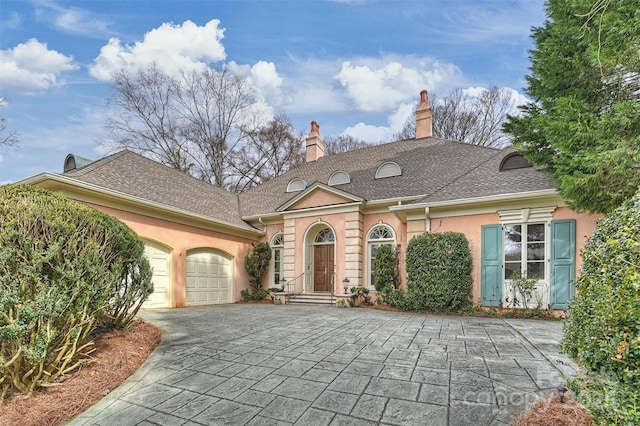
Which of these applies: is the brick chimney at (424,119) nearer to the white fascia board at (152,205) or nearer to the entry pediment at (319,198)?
the entry pediment at (319,198)

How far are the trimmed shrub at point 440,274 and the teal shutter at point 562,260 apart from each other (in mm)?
1881

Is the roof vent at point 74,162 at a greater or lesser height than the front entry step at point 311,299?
greater

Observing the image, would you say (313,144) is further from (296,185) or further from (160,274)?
(160,274)

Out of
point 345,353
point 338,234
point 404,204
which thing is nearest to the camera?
point 345,353

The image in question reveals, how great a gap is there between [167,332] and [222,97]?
18.0 metres

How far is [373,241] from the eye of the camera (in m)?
10.3

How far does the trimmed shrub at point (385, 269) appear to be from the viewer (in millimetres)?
9273

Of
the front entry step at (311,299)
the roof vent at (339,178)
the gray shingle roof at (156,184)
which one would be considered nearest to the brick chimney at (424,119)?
the roof vent at (339,178)

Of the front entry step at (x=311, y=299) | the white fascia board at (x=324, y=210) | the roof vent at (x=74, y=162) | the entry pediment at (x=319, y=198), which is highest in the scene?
the roof vent at (x=74, y=162)

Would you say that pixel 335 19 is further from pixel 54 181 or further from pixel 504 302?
pixel 504 302

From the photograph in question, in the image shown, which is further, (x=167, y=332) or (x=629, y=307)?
(x=167, y=332)

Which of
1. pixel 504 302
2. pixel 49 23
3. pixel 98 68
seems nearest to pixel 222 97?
pixel 98 68

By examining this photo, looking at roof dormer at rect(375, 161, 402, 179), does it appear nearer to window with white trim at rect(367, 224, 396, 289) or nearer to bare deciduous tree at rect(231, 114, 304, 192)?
window with white trim at rect(367, 224, 396, 289)

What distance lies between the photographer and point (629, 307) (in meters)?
1.62
